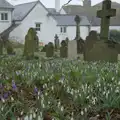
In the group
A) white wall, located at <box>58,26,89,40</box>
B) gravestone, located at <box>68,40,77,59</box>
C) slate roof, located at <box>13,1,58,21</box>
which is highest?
slate roof, located at <box>13,1,58,21</box>

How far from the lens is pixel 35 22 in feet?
176

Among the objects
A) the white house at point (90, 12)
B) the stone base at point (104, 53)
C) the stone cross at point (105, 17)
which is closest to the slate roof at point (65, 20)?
the white house at point (90, 12)

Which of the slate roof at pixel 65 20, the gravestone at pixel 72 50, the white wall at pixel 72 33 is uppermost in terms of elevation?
the slate roof at pixel 65 20

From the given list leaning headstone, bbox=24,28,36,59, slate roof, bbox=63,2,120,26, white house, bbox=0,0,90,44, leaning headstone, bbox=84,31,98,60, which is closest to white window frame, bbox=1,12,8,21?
white house, bbox=0,0,90,44

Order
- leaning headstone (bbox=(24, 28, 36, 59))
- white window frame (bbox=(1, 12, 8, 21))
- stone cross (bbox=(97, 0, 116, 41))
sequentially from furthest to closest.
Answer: white window frame (bbox=(1, 12, 8, 21)) → leaning headstone (bbox=(24, 28, 36, 59)) → stone cross (bbox=(97, 0, 116, 41))

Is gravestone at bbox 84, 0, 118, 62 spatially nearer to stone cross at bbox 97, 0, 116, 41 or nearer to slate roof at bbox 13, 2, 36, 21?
stone cross at bbox 97, 0, 116, 41

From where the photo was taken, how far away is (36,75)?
15.8 feet

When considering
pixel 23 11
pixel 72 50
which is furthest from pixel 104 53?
pixel 23 11

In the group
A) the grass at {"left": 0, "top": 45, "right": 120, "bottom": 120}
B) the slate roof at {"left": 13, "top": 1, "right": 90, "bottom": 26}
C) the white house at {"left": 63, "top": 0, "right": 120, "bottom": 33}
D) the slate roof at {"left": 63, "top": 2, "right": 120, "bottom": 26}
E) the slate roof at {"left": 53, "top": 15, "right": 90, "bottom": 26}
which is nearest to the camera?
the grass at {"left": 0, "top": 45, "right": 120, "bottom": 120}

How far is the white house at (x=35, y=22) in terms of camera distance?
5078 centimetres

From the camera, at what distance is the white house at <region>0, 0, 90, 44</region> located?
167ft

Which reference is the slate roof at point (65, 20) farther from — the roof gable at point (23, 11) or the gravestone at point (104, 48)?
the gravestone at point (104, 48)

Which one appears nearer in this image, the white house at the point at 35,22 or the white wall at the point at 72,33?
the white house at the point at 35,22

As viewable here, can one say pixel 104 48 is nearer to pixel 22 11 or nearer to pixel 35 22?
pixel 35 22
